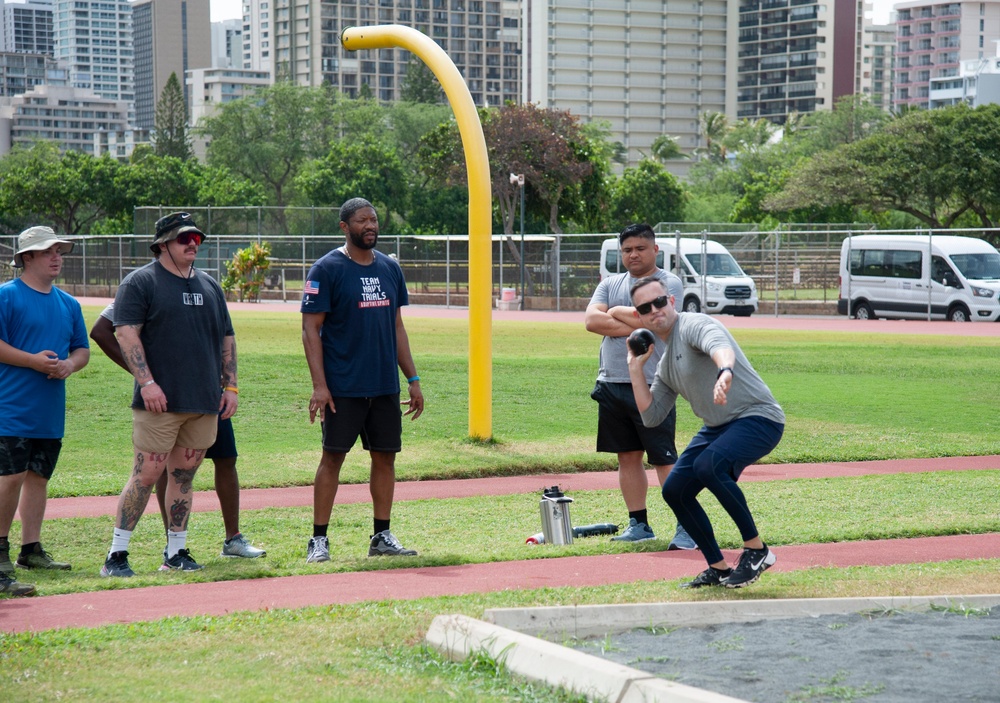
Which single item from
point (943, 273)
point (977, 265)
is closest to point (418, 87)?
point (943, 273)

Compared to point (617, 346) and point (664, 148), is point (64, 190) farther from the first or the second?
point (617, 346)

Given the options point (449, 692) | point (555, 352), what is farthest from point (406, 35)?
point (555, 352)

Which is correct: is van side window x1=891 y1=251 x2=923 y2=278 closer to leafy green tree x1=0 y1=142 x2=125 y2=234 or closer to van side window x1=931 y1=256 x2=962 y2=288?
van side window x1=931 y1=256 x2=962 y2=288

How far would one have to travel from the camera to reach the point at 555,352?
23000mm

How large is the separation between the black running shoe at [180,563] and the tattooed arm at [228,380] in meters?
0.81

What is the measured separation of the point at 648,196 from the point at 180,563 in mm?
72596

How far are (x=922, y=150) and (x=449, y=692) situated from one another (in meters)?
54.4

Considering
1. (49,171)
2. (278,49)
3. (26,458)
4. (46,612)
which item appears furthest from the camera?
(278,49)

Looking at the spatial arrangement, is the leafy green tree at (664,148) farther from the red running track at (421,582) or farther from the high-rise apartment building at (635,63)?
the red running track at (421,582)

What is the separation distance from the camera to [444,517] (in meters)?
8.75

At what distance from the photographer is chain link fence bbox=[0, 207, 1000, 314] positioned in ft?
126

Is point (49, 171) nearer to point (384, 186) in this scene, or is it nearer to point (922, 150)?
point (384, 186)

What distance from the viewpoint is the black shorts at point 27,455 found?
21.9ft

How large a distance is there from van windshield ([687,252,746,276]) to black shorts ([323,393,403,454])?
29822mm
